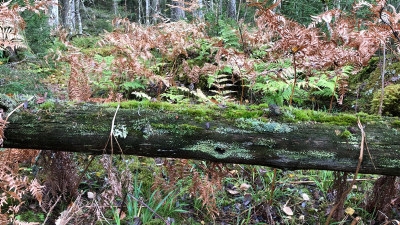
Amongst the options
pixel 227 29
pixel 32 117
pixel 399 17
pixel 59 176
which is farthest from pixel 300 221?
pixel 227 29

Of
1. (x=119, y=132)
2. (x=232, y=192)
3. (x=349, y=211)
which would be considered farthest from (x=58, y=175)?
(x=349, y=211)

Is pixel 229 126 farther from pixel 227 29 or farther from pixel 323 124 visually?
pixel 227 29

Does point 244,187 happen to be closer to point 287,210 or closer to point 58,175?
point 287,210

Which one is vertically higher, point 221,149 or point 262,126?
point 262,126

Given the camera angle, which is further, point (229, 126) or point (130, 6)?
point (130, 6)

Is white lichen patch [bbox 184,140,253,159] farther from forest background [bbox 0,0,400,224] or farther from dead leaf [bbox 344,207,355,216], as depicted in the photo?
dead leaf [bbox 344,207,355,216]

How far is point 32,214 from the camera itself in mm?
2586

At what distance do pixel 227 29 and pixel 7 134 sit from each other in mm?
4971

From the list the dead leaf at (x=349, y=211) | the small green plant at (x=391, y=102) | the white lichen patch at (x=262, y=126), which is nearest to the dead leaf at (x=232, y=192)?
the dead leaf at (x=349, y=211)

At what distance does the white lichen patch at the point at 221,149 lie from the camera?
204cm

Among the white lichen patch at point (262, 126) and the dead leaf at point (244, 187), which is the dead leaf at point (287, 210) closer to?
the dead leaf at point (244, 187)

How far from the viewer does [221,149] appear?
6.70 ft

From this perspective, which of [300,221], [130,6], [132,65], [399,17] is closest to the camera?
[399,17]

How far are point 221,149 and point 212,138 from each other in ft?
0.32
